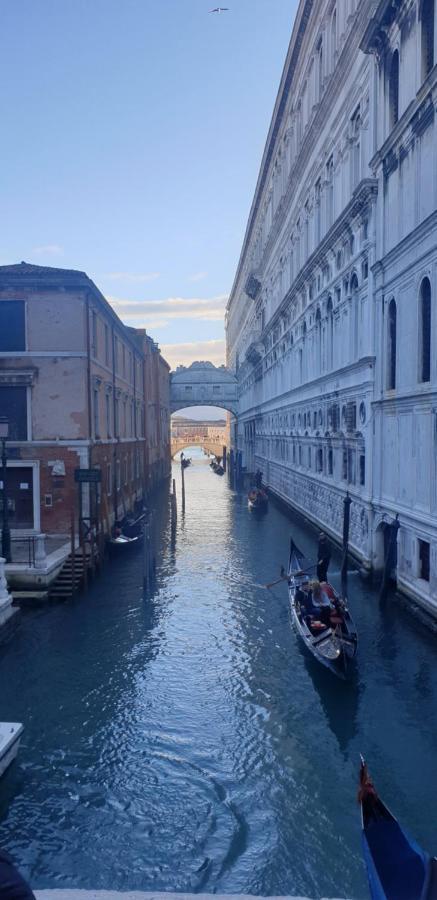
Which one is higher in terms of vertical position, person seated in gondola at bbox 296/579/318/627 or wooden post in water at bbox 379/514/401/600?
wooden post in water at bbox 379/514/401/600

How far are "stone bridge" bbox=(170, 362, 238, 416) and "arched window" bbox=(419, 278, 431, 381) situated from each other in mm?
47384

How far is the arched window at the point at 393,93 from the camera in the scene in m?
15.1

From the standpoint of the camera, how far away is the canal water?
673cm

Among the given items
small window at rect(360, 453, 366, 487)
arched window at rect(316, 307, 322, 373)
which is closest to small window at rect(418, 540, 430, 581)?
small window at rect(360, 453, 366, 487)

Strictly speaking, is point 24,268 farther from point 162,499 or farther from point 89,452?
point 162,499

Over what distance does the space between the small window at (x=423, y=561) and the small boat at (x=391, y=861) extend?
843 cm

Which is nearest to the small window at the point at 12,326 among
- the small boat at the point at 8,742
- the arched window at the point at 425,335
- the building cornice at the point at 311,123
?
the arched window at the point at 425,335

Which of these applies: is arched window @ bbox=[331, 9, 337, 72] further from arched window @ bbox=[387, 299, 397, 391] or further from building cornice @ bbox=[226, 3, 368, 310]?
arched window @ bbox=[387, 299, 397, 391]

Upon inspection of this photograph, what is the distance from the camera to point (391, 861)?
5.09 metres

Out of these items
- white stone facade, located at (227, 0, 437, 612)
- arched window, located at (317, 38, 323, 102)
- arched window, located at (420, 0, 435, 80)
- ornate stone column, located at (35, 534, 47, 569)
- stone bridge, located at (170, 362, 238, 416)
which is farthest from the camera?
stone bridge, located at (170, 362, 238, 416)

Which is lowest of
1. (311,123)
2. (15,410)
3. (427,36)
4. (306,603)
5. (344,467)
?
(306,603)

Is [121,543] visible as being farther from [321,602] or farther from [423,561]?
[423,561]

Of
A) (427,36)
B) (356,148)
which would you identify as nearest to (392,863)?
(427,36)

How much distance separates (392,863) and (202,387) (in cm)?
5717
